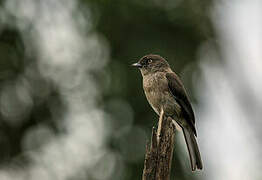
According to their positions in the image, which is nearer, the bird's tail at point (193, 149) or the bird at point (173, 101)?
the bird's tail at point (193, 149)

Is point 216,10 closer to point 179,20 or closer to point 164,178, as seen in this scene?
point 179,20

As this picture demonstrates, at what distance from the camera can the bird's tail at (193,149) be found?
8.47 meters

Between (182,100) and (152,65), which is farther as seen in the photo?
(152,65)

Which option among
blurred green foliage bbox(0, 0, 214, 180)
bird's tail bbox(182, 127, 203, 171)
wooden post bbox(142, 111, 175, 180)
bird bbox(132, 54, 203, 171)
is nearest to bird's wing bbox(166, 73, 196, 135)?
bird bbox(132, 54, 203, 171)

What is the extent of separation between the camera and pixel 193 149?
8.78 meters

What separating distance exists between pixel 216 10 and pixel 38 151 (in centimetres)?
540

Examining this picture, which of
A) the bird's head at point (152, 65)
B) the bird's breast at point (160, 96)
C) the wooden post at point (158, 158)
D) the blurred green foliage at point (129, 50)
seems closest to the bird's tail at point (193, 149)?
the bird's breast at point (160, 96)

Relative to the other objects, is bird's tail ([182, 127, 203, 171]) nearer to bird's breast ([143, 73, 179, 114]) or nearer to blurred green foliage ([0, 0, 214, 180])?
bird's breast ([143, 73, 179, 114])

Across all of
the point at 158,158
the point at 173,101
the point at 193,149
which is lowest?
the point at 158,158

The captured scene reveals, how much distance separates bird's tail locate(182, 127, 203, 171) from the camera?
8.47 metres

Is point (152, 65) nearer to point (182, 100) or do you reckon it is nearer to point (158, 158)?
point (182, 100)

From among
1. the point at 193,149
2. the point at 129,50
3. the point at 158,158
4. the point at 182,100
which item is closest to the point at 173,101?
the point at 182,100

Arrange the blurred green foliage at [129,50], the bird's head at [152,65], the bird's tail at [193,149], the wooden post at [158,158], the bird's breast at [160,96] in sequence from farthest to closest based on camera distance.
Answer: the blurred green foliage at [129,50]
the bird's head at [152,65]
the bird's breast at [160,96]
the bird's tail at [193,149]
the wooden post at [158,158]

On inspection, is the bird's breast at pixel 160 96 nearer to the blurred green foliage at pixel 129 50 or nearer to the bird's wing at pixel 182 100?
the bird's wing at pixel 182 100
